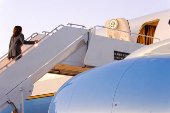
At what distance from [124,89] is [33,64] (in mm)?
7076

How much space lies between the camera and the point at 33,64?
41.0ft

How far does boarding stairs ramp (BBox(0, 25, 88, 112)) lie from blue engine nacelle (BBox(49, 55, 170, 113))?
4.91 metres

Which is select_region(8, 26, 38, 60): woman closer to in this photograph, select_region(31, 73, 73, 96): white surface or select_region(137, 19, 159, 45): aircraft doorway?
select_region(31, 73, 73, 96): white surface

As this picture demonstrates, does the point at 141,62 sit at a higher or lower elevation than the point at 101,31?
lower

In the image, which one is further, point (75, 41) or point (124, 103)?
point (75, 41)

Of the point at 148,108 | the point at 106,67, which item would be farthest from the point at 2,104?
the point at 148,108

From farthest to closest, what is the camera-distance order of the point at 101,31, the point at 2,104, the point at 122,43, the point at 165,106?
1. the point at 101,31
2. the point at 122,43
3. the point at 2,104
4. the point at 165,106

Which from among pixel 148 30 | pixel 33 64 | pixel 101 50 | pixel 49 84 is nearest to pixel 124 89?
pixel 33 64

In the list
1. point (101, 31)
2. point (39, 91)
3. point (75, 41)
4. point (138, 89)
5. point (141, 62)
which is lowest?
point (39, 91)

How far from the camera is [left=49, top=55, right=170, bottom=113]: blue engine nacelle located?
216 inches

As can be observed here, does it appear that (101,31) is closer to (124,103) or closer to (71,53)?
(71,53)

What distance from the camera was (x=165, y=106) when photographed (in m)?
5.29

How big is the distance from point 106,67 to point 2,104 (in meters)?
5.85

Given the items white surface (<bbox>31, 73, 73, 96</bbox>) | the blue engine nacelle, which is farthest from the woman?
white surface (<bbox>31, 73, 73, 96</bbox>)
